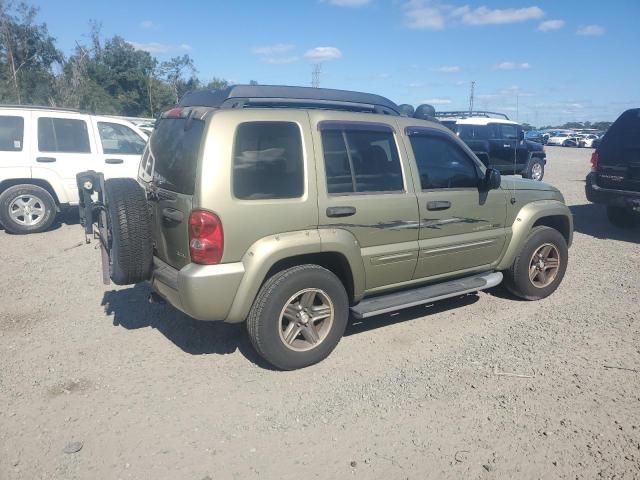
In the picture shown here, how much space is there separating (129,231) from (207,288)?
0.80m

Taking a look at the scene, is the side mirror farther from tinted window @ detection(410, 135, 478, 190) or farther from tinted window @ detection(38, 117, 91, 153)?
tinted window @ detection(38, 117, 91, 153)

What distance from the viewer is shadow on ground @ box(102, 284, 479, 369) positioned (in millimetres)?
4203

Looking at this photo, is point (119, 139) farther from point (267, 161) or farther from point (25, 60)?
point (25, 60)

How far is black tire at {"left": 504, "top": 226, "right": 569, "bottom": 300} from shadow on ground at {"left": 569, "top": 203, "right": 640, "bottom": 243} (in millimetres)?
3448

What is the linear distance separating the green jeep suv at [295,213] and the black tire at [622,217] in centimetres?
526

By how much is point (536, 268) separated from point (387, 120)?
2.38m

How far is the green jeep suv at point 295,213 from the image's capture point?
3396 mm

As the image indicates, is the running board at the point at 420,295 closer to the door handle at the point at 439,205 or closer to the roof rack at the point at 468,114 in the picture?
the door handle at the point at 439,205

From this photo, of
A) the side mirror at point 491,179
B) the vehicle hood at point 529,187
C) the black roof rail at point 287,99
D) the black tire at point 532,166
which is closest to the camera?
the black roof rail at point 287,99

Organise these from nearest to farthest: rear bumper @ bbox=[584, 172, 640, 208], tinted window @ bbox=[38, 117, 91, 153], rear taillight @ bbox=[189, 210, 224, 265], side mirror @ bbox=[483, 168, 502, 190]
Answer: rear taillight @ bbox=[189, 210, 224, 265] < side mirror @ bbox=[483, 168, 502, 190] < rear bumper @ bbox=[584, 172, 640, 208] < tinted window @ bbox=[38, 117, 91, 153]

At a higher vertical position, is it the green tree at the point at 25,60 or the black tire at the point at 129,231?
the green tree at the point at 25,60

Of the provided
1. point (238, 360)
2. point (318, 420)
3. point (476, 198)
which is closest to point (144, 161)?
point (238, 360)

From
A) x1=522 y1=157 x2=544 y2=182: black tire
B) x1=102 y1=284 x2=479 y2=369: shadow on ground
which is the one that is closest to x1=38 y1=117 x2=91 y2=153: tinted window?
x1=102 y1=284 x2=479 y2=369: shadow on ground

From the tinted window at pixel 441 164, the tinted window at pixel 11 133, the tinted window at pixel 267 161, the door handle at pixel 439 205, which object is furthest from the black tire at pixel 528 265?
the tinted window at pixel 11 133
